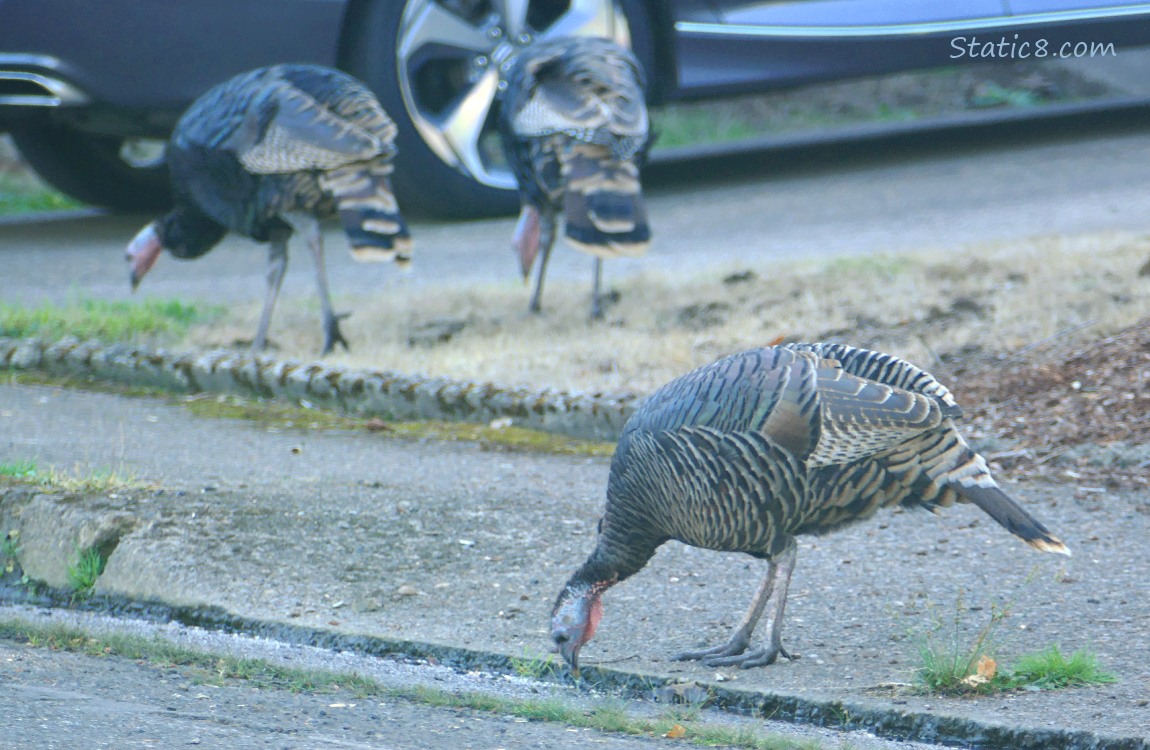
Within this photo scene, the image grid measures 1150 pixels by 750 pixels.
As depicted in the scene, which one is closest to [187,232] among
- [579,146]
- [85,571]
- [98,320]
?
[98,320]

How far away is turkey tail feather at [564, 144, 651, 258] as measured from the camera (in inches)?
241

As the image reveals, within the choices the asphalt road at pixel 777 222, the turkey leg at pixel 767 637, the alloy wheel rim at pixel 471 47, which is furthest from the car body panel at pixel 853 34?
the turkey leg at pixel 767 637

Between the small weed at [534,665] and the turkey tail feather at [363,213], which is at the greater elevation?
the turkey tail feather at [363,213]

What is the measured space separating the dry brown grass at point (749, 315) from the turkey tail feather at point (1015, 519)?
2209 mm

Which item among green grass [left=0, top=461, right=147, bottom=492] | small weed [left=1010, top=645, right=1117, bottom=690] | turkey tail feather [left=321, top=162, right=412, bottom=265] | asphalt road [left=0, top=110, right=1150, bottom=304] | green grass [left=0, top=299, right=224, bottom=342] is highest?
turkey tail feather [left=321, top=162, right=412, bottom=265]

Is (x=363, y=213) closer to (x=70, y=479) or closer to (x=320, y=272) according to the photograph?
(x=320, y=272)

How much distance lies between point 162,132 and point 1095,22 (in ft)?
16.6

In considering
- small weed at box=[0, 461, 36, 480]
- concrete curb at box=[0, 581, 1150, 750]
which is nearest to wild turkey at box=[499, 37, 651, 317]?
small weed at box=[0, 461, 36, 480]

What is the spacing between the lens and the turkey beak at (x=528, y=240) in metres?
6.79

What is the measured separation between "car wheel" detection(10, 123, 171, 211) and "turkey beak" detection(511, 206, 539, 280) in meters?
3.24

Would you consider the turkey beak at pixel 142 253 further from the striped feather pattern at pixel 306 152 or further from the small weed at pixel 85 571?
the small weed at pixel 85 571

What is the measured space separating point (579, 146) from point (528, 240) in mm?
679

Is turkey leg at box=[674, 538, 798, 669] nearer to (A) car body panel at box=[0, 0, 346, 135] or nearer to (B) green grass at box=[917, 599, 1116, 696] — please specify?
(B) green grass at box=[917, 599, 1116, 696]

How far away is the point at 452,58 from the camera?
832 cm
